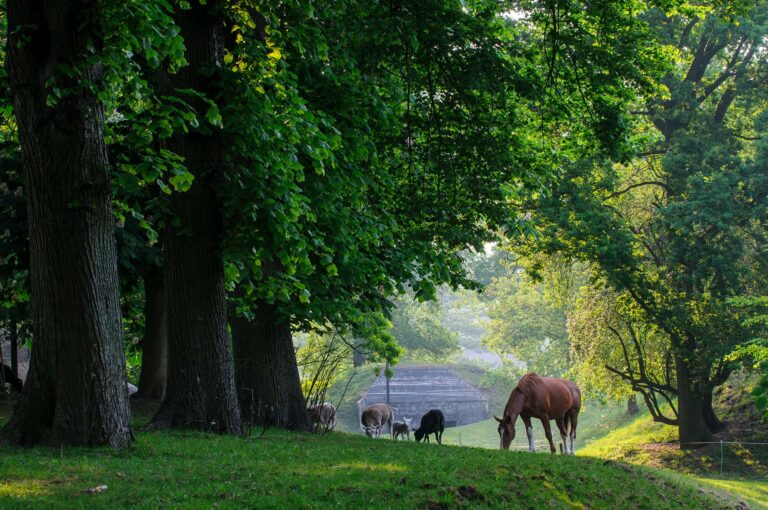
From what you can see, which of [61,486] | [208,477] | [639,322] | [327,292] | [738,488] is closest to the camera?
[61,486]

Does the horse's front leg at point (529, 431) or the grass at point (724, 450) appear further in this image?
the grass at point (724, 450)

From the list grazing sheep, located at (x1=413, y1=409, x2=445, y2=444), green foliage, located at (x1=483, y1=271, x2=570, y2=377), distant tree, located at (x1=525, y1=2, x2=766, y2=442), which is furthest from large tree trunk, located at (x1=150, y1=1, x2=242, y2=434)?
green foliage, located at (x1=483, y1=271, x2=570, y2=377)

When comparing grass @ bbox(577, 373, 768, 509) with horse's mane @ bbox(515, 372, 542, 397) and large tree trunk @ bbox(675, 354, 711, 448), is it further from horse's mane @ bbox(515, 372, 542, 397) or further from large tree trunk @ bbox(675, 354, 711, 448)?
horse's mane @ bbox(515, 372, 542, 397)

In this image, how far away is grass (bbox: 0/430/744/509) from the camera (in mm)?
8219

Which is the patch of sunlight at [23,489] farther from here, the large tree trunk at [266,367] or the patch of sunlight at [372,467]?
the large tree trunk at [266,367]

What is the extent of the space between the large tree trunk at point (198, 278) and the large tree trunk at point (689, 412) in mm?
22905

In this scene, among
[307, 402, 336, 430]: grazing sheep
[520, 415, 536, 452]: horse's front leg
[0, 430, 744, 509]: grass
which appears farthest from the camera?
[520, 415, 536, 452]: horse's front leg

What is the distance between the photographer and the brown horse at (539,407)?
20.6 m

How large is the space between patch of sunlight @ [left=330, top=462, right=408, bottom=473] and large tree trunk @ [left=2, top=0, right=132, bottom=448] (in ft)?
8.92

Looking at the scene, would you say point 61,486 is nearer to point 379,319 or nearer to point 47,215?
point 47,215

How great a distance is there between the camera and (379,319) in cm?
2886

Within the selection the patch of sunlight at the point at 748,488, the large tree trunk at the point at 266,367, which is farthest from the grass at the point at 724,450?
the large tree trunk at the point at 266,367

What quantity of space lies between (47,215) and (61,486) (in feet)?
10.6

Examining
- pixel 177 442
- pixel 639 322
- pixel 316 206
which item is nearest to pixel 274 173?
pixel 316 206
